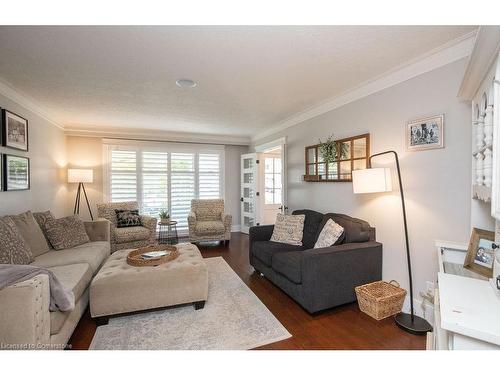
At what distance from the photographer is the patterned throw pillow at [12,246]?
6.64 ft

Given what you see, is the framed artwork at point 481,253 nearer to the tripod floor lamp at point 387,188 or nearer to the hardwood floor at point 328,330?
the tripod floor lamp at point 387,188

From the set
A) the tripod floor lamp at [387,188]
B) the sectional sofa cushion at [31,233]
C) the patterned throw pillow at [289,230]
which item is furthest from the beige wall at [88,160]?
the tripod floor lamp at [387,188]

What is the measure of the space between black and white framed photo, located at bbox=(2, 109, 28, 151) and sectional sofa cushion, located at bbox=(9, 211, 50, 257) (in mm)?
903

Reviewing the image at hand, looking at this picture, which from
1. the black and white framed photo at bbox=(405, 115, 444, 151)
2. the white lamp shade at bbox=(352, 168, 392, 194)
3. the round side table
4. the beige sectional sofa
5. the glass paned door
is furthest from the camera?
the glass paned door

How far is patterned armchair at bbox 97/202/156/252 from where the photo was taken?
3959 mm

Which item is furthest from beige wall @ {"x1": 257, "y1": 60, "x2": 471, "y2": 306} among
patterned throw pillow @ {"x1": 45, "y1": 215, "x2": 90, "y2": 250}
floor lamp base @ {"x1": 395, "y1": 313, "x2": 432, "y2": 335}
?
patterned throw pillow @ {"x1": 45, "y1": 215, "x2": 90, "y2": 250}

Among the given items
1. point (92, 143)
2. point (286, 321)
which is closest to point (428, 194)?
point (286, 321)

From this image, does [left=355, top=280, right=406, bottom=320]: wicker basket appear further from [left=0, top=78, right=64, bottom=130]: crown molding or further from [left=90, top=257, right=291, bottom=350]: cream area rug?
[left=0, top=78, right=64, bottom=130]: crown molding

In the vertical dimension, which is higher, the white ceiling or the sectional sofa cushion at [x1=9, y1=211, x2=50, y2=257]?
the white ceiling

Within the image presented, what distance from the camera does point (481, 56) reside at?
1177 mm

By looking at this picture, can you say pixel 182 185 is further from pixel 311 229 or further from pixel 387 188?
pixel 387 188
